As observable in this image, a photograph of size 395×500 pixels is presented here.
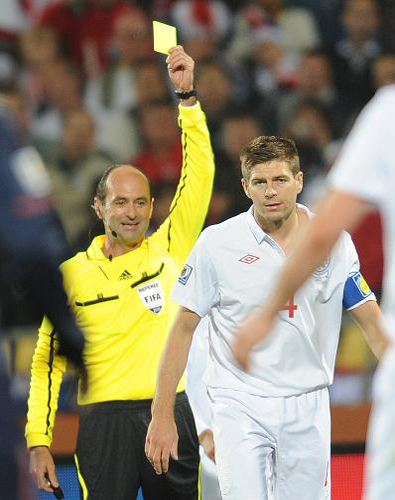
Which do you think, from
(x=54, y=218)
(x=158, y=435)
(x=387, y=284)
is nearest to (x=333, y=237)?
(x=387, y=284)

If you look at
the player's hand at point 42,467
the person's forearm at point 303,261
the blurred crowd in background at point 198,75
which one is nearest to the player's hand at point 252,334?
the person's forearm at point 303,261

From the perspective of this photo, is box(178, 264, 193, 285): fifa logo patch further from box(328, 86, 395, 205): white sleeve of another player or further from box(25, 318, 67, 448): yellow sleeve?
box(328, 86, 395, 205): white sleeve of another player

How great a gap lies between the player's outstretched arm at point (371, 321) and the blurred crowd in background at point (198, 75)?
4.04 meters

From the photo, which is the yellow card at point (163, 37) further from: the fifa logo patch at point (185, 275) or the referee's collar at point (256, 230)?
the fifa logo patch at point (185, 275)

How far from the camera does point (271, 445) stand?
13.9 feet

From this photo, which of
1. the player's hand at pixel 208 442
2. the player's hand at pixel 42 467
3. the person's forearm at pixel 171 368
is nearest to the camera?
the person's forearm at pixel 171 368

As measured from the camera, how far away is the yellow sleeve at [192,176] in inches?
181

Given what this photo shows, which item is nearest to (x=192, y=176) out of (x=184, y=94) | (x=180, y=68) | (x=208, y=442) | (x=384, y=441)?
(x=184, y=94)

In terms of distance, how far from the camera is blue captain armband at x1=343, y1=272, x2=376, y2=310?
13.8ft

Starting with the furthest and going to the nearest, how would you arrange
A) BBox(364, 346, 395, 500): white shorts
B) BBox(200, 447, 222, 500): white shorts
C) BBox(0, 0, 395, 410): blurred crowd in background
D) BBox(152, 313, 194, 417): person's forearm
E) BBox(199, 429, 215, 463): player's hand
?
BBox(0, 0, 395, 410): blurred crowd in background, BBox(200, 447, 222, 500): white shorts, BBox(199, 429, 215, 463): player's hand, BBox(152, 313, 194, 417): person's forearm, BBox(364, 346, 395, 500): white shorts

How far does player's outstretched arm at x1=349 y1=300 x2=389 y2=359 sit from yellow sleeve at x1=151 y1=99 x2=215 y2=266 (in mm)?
817

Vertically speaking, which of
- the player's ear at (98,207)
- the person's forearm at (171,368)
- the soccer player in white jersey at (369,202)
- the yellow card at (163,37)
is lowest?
the person's forearm at (171,368)

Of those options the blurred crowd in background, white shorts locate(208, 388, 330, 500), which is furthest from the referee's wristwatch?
the blurred crowd in background

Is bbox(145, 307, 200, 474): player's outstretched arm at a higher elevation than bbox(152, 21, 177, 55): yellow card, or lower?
lower
